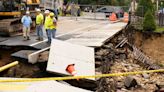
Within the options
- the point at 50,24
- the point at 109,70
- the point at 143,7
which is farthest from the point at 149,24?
the point at 50,24

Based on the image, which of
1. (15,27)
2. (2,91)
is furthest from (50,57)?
(15,27)

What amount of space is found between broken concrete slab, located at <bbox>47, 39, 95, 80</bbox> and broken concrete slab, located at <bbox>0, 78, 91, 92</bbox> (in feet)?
5.31

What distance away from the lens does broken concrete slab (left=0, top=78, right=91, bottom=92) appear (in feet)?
46.4

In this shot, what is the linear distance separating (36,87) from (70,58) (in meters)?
4.49

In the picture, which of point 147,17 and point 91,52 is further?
point 147,17

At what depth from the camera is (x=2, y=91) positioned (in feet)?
45.0

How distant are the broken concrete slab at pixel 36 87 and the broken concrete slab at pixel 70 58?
5.31 feet

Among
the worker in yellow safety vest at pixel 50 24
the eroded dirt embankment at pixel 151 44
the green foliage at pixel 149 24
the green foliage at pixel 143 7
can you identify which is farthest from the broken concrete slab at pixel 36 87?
the green foliage at pixel 143 7

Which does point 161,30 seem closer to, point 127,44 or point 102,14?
point 127,44

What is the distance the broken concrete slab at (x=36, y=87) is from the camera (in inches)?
Result: 557

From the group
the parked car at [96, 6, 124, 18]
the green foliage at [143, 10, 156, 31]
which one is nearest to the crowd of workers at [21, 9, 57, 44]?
the green foliage at [143, 10, 156, 31]

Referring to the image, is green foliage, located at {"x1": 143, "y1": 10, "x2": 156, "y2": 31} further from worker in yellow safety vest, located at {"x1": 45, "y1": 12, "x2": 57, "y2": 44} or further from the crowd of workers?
worker in yellow safety vest, located at {"x1": 45, "y1": 12, "x2": 57, "y2": 44}

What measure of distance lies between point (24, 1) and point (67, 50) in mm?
10995

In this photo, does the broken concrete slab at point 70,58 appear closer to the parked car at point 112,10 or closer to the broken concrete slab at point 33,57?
the broken concrete slab at point 33,57
